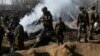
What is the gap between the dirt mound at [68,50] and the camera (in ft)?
48.7

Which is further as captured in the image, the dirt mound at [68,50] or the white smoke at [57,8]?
the white smoke at [57,8]

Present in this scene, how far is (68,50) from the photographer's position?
14.8m

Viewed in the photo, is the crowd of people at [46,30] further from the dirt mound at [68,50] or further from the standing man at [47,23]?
the dirt mound at [68,50]

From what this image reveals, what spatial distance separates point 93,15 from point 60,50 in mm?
3720

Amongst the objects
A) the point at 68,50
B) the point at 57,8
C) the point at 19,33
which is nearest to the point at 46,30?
the point at 19,33

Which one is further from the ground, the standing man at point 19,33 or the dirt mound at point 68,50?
the standing man at point 19,33

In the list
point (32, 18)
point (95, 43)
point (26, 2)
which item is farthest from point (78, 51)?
point (26, 2)

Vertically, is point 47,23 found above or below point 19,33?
above

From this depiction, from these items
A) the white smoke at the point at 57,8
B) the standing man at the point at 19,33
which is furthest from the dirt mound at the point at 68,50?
the white smoke at the point at 57,8

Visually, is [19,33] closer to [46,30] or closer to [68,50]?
[46,30]

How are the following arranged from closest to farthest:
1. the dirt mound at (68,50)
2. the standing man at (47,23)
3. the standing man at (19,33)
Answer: the dirt mound at (68,50) < the standing man at (19,33) < the standing man at (47,23)

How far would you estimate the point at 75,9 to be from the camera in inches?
1368

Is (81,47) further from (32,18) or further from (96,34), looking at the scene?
(32,18)

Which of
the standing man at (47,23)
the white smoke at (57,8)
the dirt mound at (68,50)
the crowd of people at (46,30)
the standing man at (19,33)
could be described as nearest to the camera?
the dirt mound at (68,50)
